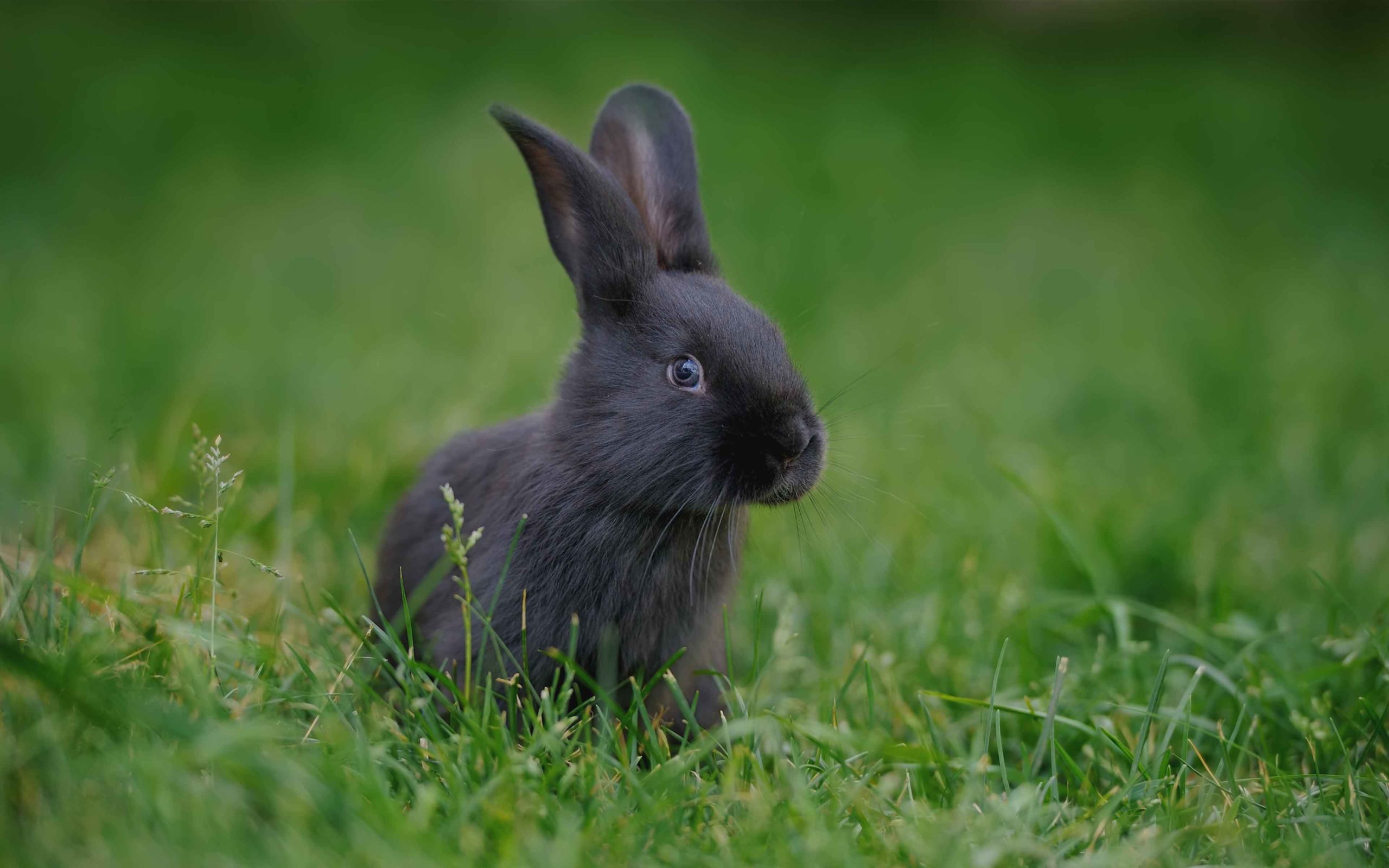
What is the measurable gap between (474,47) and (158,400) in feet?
25.0

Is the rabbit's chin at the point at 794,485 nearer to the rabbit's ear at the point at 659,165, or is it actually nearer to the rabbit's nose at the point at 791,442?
the rabbit's nose at the point at 791,442

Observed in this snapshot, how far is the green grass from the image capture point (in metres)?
2.30

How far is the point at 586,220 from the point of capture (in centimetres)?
320

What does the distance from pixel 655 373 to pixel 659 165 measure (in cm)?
88

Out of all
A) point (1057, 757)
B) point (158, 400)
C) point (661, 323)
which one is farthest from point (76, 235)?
point (1057, 757)

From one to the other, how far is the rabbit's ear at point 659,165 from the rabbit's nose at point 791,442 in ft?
2.73

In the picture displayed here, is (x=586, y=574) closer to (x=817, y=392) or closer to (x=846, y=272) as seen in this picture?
(x=817, y=392)

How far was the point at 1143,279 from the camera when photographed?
924 centimetres

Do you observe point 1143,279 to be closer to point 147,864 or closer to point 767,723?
point 767,723

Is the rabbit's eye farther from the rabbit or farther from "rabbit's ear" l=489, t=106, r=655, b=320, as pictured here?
"rabbit's ear" l=489, t=106, r=655, b=320

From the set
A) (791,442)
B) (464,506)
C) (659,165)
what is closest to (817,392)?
(659,165)

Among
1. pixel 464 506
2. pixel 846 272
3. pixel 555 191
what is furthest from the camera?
pixel 846 272

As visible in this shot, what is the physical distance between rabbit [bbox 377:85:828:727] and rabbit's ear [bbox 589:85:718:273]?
17 centimetres

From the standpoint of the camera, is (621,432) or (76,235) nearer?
(621,432)
